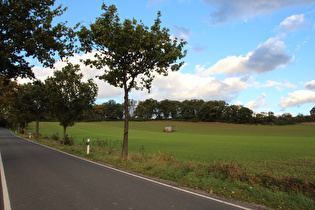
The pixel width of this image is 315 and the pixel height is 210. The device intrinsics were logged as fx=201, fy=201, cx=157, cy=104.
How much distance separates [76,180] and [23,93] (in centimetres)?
3160

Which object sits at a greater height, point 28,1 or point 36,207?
point 28,1

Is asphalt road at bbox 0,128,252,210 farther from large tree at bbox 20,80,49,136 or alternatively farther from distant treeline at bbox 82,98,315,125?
distant treeline at bbox 82,98,315,125

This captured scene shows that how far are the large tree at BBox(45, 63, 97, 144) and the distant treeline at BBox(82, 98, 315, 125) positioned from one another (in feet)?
253

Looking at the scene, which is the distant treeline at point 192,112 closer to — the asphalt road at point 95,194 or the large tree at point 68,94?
the large tree at point 68,94

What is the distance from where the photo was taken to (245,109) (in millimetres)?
108812

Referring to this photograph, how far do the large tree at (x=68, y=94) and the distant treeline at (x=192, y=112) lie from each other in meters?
77.0

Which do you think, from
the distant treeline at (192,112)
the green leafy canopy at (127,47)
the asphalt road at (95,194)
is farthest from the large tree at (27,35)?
the distant treeline at (192,112)

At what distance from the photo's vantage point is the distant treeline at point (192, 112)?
10019cm

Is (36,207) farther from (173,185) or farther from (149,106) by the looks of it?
(149,106)

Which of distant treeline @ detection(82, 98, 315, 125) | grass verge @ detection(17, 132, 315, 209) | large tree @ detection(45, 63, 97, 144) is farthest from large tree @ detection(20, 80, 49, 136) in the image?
distant treeline @ detection(82, 98, 315, 125)

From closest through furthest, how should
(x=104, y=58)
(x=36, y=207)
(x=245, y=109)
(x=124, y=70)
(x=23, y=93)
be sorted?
1. (x=36, y=207)
2. (x=104, y=58)
3. (x=124, y=70)
4. (x=23, y=93)
5. (x=245, y=109)

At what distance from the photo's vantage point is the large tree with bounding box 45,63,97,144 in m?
22.5

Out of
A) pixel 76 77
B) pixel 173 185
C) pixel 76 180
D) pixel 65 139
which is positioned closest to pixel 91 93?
pixel 76 77

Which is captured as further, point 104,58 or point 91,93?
point 91,93
